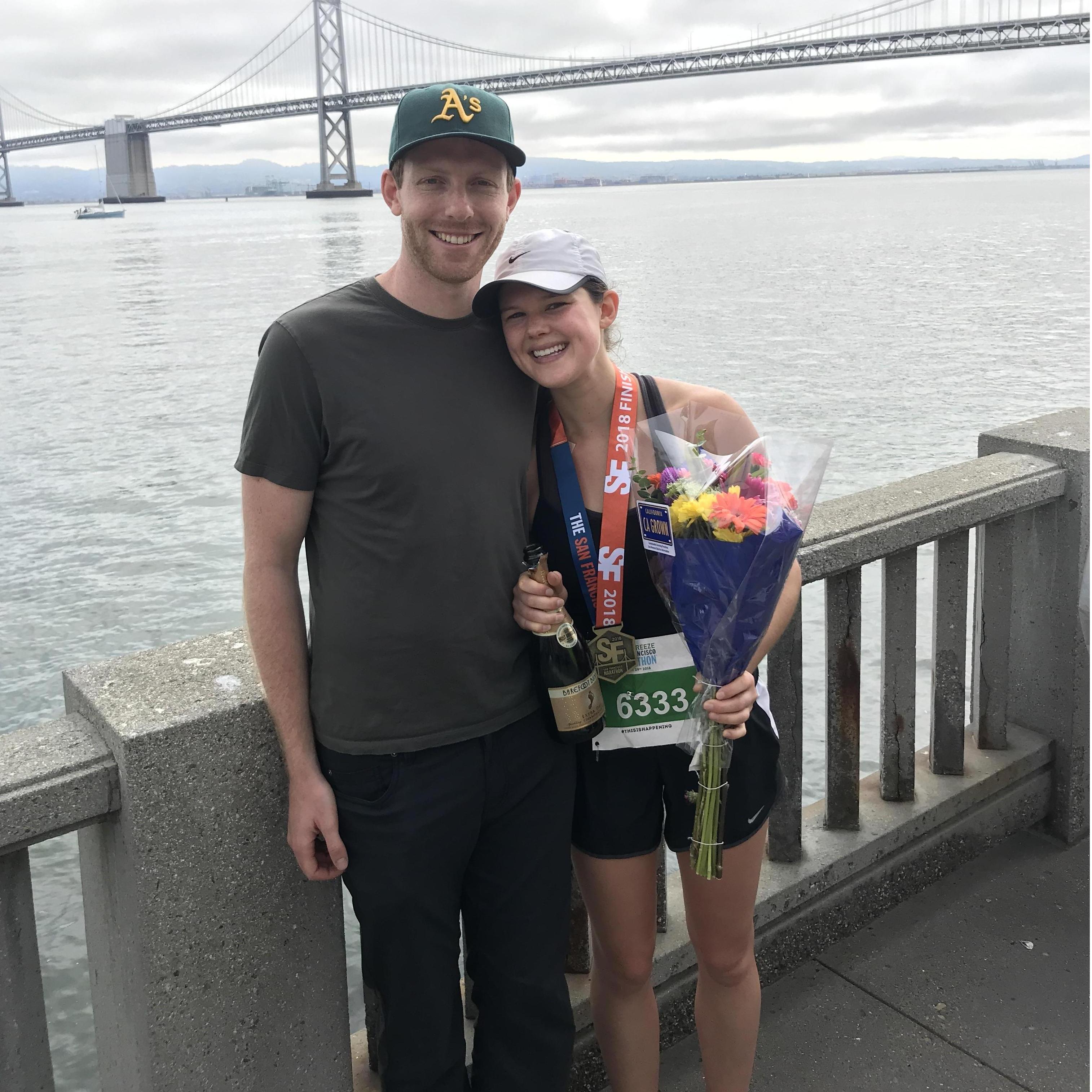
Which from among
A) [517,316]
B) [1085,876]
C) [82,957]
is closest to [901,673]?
[1085,876]

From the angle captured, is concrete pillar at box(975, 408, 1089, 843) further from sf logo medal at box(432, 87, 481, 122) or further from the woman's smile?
sf logo medal at box(432, 87, 481, 122)

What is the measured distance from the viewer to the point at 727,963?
2.00m

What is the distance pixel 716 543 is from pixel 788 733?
980mm

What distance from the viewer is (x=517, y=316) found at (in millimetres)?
1766

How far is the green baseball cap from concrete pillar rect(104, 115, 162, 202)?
262 feet

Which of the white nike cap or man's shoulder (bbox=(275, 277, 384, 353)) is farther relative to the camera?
the white nike cap

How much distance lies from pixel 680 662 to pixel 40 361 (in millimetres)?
25306

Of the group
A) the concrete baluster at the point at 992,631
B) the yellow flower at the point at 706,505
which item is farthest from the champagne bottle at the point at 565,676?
the concrete baluster at the point at 992,631

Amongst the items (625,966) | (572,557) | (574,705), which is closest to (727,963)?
(625,966)

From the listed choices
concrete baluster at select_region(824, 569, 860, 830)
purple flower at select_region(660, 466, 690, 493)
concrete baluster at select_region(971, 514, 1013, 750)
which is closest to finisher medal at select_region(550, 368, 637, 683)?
purple flower at select_region(660, 466, 690, 493)

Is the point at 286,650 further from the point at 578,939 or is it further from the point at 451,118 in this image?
the point at 578,939

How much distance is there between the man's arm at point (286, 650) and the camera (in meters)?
1.63

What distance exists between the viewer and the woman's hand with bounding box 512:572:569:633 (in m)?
1.71

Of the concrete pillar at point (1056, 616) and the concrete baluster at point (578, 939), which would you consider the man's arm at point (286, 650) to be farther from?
the concrete pillar at point (1056, 616)
